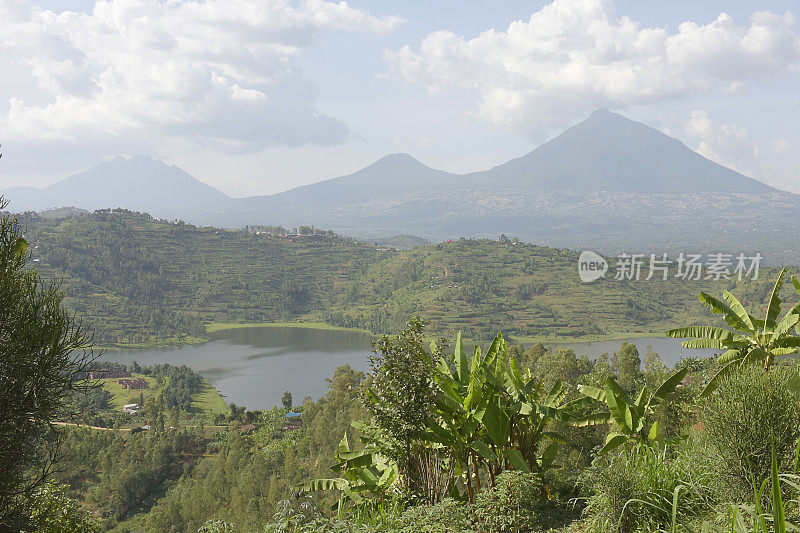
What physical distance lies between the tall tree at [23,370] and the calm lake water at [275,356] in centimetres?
4983

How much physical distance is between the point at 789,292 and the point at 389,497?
64587 mm

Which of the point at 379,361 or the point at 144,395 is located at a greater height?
the point at 379,361

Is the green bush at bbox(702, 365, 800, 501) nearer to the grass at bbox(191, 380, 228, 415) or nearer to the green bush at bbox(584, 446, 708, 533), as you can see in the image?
the green bush at bbox(584, 446, 708, 533)

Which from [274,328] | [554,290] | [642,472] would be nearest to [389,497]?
[642,472]

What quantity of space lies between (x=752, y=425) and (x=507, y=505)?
1730 millimetres

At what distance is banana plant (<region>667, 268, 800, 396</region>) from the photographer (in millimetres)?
4898

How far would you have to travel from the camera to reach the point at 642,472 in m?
3.00

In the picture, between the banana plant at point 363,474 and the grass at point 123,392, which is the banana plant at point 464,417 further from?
the grass at point 123,392

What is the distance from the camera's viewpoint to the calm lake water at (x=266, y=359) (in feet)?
190

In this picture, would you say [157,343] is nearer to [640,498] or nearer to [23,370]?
[23,370]

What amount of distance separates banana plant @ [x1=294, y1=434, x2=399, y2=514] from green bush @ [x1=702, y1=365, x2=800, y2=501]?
8.37ft

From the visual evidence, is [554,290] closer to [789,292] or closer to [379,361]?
[789,292]

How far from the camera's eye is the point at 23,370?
4.65m

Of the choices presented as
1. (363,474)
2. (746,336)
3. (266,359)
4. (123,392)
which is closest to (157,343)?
(266,359)
